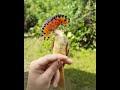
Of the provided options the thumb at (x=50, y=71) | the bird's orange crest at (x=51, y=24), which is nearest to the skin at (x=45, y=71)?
the thumb at (x=50, y=71)

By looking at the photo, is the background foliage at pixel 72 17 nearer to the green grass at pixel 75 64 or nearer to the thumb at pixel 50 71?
the green grass at pixel 75 64

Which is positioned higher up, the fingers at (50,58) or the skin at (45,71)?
the fingers at (50,58)

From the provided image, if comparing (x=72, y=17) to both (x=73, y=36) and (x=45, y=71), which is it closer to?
(x=73, y=36)

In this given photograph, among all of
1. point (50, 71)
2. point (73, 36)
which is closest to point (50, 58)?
point (50, 71)

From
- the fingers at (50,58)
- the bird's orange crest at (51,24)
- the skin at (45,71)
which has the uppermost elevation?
the bird's orange crest at (51,24)
